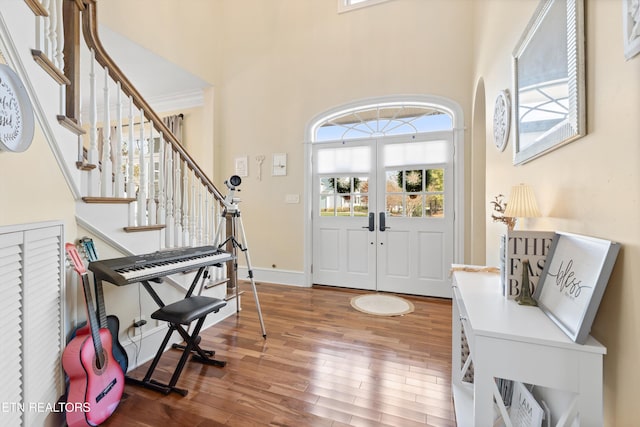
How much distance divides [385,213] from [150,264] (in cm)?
296

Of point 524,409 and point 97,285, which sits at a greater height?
point 97,285

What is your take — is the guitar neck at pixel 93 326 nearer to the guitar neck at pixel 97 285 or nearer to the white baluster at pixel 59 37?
the guitar neck at pixel 97 285

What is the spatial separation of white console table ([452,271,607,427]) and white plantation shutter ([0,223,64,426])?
184 centimetres

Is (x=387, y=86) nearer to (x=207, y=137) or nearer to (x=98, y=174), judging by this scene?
(x=207, y=137)

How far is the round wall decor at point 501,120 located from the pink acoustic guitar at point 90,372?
2879 millimetres

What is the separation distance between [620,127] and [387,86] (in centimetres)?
332

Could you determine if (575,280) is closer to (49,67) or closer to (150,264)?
(150,264)

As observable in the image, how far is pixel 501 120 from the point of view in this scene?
2.19 metres

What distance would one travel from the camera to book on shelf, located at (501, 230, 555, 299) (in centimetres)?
126

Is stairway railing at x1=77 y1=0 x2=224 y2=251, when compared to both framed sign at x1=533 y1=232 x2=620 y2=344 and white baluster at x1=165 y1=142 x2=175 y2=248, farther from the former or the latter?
framed sign at x1=533 y1=232 x2=620 y2=344

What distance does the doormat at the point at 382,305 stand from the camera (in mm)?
3208

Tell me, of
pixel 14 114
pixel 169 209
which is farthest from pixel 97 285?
pixel 14 114

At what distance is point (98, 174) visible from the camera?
6.27 ft

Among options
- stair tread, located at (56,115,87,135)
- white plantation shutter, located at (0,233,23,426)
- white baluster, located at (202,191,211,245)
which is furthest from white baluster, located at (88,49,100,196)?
white baluster, located at (202,191,211,245)
